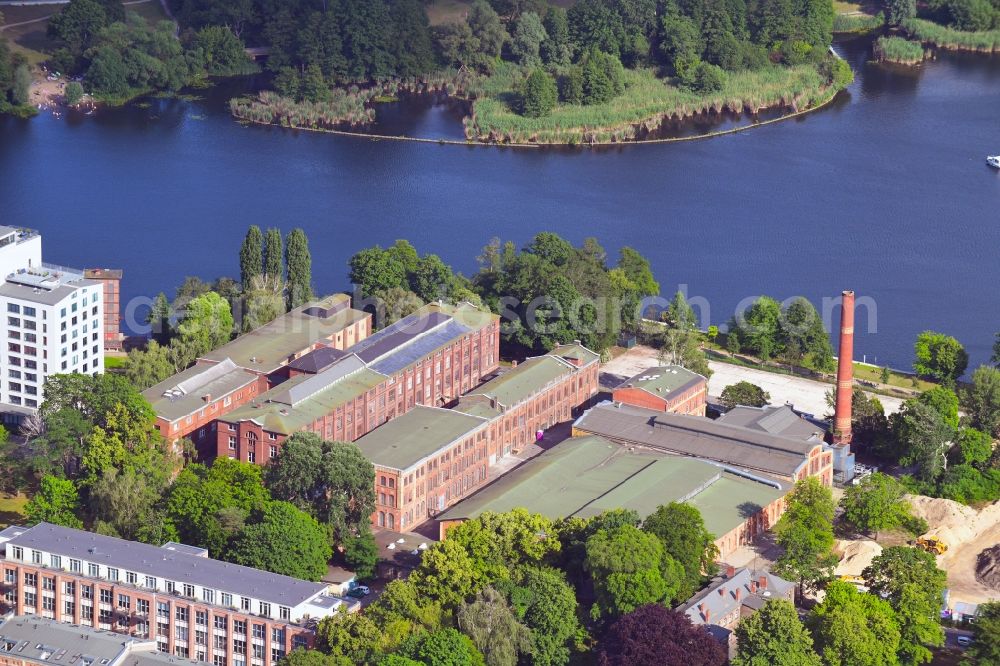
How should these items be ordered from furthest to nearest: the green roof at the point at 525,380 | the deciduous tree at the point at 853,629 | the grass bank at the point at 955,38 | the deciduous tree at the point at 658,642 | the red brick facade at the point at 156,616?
the grass bank at the point at 955,38, the green roof at the point at 525,380, the red brick facade at the point at 156,616, the deciduous tree at the point at 853,629, the deciduous tree at the point at 658,642

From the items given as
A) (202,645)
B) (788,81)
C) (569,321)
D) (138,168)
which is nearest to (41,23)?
Answer: (138,168)

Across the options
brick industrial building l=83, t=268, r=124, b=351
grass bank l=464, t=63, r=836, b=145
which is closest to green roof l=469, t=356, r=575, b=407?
brick industrial building l=83, t=268, r=124, b=351

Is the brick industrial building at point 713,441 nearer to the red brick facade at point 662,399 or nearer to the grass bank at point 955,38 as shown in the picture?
the red brick facade at point 662,399

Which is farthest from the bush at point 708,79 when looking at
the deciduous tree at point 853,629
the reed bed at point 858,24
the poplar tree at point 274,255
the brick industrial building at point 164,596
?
the brick industrial building at point 164,596

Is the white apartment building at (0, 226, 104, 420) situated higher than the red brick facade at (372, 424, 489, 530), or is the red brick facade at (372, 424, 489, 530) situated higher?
the white apartment building at (0, 226, 104, 420)

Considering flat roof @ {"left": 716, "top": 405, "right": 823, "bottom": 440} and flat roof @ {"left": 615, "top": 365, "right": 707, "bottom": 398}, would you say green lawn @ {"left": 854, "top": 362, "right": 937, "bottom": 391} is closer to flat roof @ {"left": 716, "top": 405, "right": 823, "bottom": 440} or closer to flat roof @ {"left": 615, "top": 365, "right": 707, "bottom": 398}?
flat roof @ {"left": 716, "top": 405, "right": 823, "bottom": 440}

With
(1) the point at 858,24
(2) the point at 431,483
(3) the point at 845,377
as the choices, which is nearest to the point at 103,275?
(2) the point at 431,483

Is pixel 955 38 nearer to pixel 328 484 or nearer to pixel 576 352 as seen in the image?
pixel 576 352
